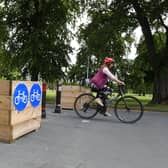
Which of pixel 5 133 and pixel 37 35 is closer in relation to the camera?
pixel 5 133

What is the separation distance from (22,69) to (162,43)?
10.5m

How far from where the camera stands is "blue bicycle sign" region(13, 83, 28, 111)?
6434 mm

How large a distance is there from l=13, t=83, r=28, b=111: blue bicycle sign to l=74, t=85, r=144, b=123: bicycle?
11.0 feet

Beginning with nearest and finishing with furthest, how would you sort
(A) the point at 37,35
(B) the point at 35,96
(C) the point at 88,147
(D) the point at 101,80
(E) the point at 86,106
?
(C) the point at 88,147 → (B) the point at 35,96 → (D) the point at 101,80 → (E) the point at 86,106 → (A) the point at 37,35

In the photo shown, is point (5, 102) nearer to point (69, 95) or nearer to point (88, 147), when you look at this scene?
point (88, 147)

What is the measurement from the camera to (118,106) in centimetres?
975

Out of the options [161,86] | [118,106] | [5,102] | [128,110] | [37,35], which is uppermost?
[37,35]

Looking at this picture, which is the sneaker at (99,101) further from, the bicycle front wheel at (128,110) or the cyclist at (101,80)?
the bicycle front wheel at (128,110)

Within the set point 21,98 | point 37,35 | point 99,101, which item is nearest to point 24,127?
point 21,98

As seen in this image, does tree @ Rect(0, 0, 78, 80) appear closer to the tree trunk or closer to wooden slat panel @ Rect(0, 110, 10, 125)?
the tree trunk

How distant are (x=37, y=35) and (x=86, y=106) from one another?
15.3 metres

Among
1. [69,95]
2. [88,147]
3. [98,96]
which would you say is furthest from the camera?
[69,95]

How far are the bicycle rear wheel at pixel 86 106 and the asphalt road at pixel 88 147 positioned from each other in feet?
3.93

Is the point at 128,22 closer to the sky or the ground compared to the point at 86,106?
closer to the sky
